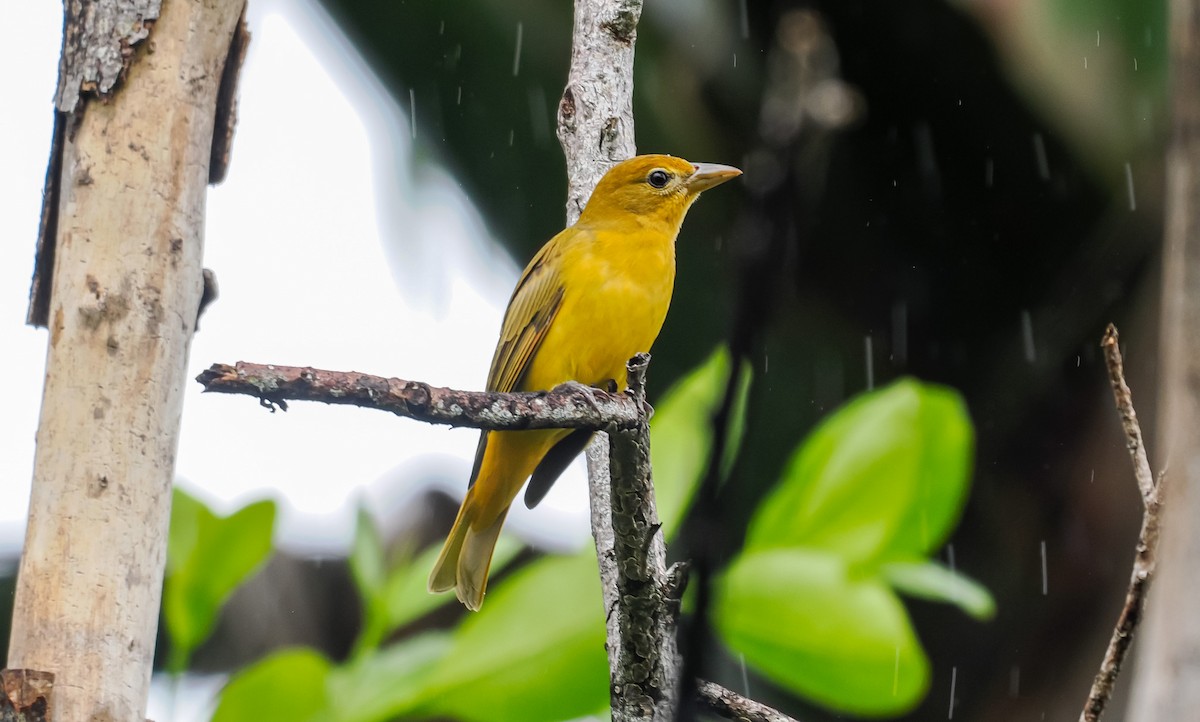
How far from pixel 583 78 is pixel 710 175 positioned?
0.69 metres

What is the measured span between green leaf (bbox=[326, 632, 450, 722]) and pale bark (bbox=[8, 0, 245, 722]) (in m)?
1.02

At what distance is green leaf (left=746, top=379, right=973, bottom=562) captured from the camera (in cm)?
379

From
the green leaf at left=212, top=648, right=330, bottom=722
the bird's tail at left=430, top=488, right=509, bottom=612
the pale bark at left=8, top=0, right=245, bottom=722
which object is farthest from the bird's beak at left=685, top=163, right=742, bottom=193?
the green leaf at left=212, top=648, right=330, bottom=722

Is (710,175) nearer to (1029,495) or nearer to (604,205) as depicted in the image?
(604,205)

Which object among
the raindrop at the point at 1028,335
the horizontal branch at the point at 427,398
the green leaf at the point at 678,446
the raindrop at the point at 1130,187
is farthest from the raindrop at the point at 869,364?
the horizontal branch at the point at 427,398

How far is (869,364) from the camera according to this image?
20.1 feet

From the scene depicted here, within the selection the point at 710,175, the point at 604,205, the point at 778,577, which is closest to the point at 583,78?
the point at 604,205

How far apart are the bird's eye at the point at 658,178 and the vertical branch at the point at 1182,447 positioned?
2.99m

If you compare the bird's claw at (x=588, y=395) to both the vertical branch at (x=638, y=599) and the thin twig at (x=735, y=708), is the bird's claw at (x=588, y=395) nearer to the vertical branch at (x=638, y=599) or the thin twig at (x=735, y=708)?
the vertical branch at (x=638, y=599)

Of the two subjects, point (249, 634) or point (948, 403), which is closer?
point (948, 403)

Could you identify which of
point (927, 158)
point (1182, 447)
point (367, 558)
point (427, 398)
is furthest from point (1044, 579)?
point (1182, 447)

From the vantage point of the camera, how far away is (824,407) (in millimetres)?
6164

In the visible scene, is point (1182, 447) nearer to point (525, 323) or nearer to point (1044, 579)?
point (525, 323)

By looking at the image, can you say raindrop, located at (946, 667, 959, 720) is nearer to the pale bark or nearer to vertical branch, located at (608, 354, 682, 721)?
vertical branch, located at (608, 354, 682, 721)
